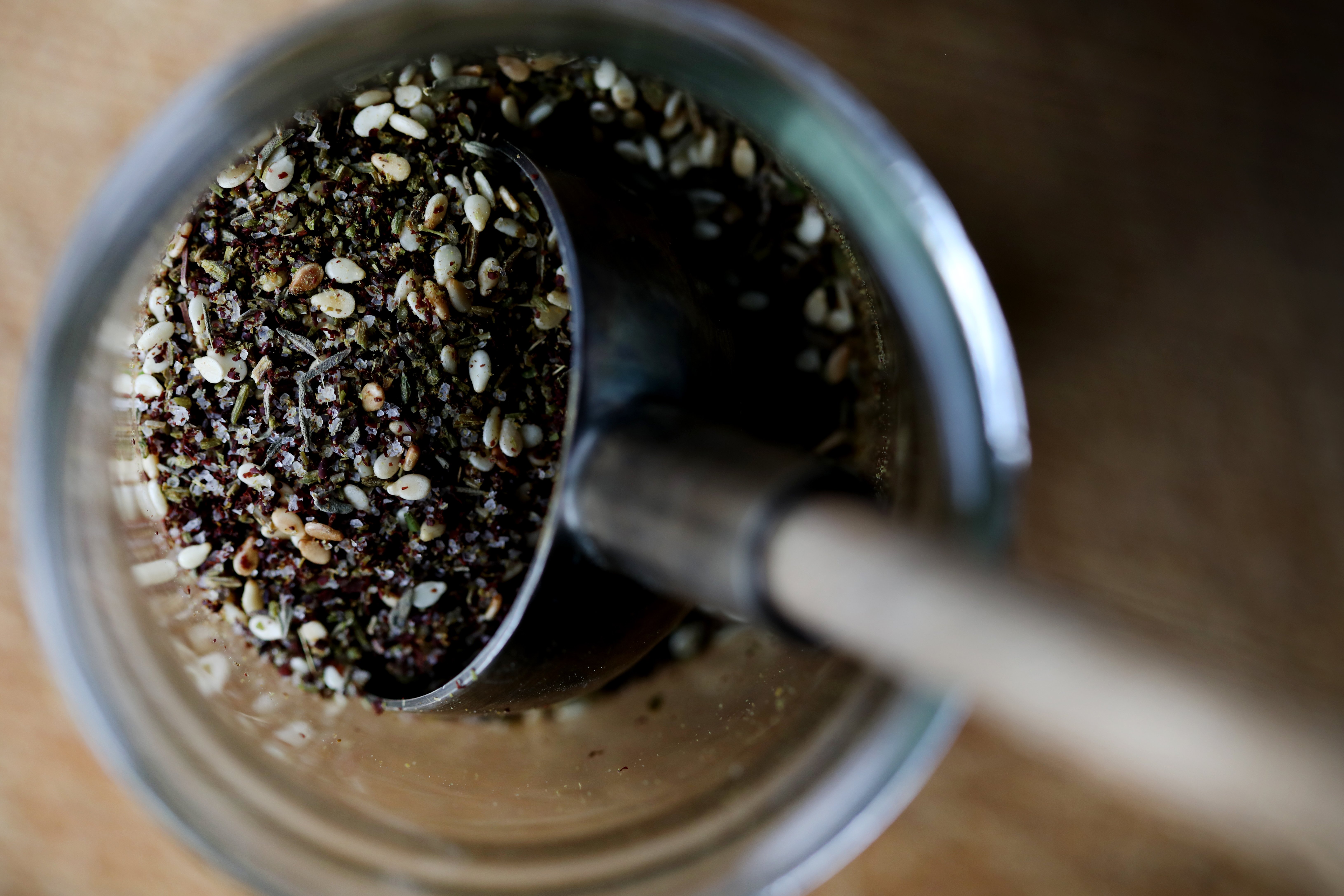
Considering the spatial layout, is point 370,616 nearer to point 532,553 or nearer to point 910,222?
point 532,553

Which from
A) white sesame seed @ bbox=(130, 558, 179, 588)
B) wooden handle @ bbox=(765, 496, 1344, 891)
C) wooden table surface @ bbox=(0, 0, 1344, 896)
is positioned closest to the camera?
wooden handle @ bbox=(765, 496, 1344, 891)

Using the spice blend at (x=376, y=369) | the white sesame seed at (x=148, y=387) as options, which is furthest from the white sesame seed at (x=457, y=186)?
the white sesame seed at (x=148, y=387)

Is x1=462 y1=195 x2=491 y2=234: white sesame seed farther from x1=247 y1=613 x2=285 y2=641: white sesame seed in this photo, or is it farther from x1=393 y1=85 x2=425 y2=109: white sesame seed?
x1=247 y1=613 x2=285 y2=641: white sesame seed

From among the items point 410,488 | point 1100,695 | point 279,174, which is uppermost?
point 279,174

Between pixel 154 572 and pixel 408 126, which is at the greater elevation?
pixel 408 126

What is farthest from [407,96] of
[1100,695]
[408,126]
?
[1100,695]

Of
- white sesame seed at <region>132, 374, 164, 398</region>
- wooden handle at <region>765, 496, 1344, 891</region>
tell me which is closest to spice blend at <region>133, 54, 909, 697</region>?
white sesame seed at <region>132, 374, 164, 398</region>

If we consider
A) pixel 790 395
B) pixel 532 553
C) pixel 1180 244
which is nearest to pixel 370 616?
pixel 532 553

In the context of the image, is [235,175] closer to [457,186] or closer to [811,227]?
[457,186]
